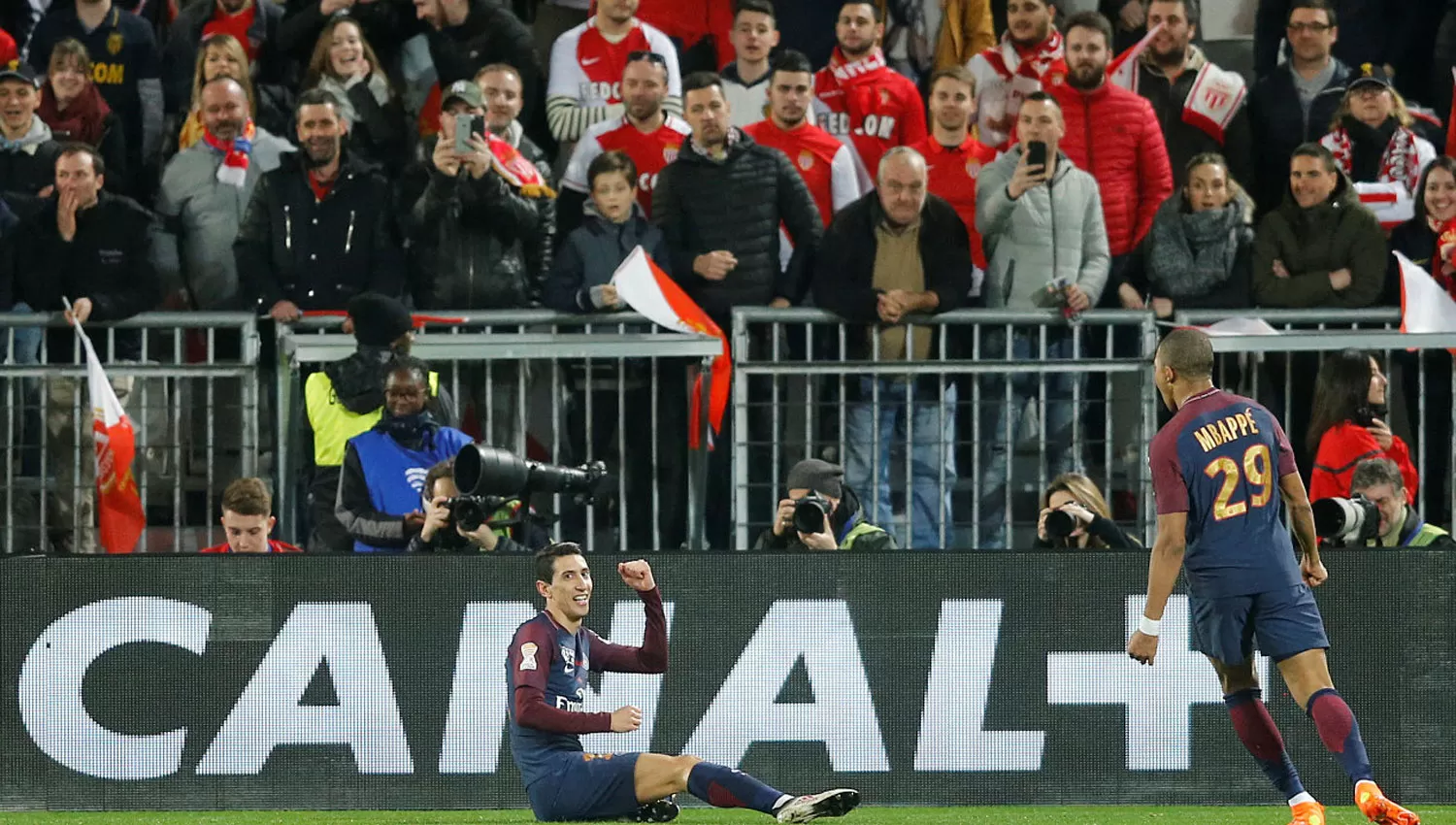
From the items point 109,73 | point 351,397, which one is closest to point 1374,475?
point 351,397

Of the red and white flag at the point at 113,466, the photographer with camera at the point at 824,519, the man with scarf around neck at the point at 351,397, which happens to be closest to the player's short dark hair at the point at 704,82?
the man with scarf around neck at the point at 351,397

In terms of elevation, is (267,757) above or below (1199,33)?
below

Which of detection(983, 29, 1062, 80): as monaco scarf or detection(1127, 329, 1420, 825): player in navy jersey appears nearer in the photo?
detection(1127, 329, 1420, 825): player in navy jersey

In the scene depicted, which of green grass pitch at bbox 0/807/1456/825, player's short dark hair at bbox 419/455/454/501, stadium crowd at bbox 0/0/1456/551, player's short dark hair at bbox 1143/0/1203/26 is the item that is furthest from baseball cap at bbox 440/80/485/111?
player's short dark hair at bbox 1143/0/1203/26

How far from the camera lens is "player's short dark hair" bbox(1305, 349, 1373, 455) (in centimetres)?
1084

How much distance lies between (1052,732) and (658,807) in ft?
6.06

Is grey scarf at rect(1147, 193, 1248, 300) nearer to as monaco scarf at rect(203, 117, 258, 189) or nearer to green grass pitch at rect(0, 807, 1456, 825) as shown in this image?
green grass pitch at rect(0, 807, 1456, 825)

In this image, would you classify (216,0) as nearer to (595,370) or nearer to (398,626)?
(595,370)

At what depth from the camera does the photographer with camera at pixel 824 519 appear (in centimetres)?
999

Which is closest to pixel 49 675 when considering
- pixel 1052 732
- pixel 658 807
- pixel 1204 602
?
pixel 658 807

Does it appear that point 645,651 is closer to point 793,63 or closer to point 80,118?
point 793,63

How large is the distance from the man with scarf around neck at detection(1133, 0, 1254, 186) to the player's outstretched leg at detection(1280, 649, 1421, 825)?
513cm

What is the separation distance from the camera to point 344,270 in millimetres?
11586

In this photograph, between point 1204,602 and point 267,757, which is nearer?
point 1204,602
